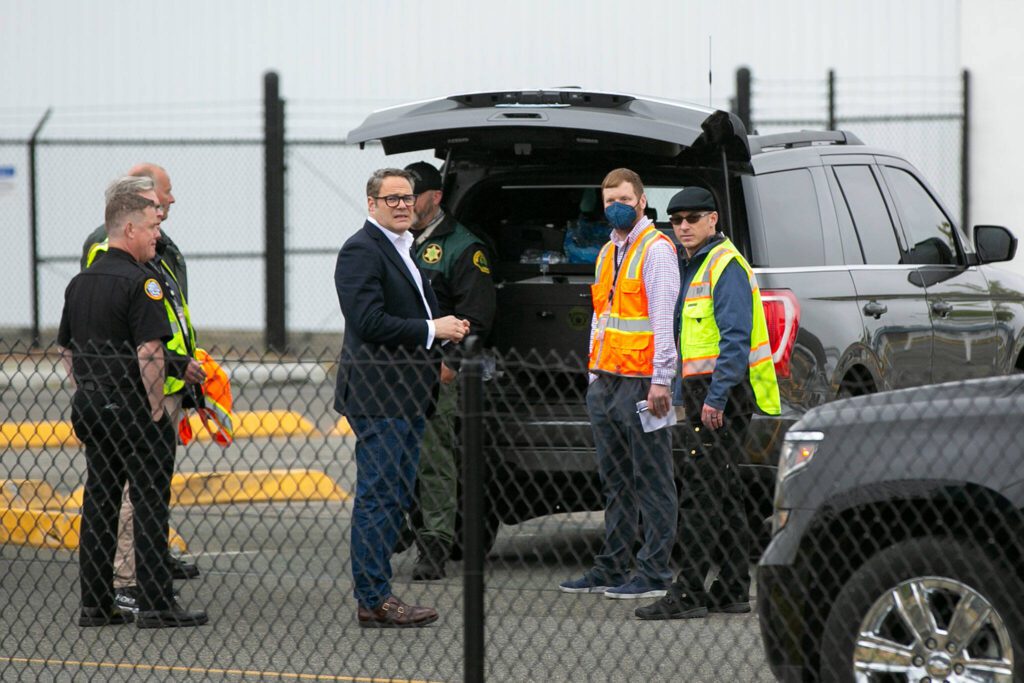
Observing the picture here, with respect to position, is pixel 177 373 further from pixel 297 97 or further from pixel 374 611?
pixel 297 97

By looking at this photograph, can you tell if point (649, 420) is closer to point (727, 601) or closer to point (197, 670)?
point (727, 601)

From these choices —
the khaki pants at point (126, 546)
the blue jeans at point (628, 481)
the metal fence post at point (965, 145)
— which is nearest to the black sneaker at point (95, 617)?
the khaki pants at point (126, 546)

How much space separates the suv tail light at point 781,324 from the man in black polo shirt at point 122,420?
2.52 meters

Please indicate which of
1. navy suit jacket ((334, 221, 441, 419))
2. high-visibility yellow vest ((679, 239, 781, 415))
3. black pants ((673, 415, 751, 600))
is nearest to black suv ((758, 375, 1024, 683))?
black pants ((673, 415, 751, 600))

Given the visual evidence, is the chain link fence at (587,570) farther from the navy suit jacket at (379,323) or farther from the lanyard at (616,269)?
the lanyard at (616,269)

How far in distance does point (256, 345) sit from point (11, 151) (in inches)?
136

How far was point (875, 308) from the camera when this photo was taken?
25.2ft

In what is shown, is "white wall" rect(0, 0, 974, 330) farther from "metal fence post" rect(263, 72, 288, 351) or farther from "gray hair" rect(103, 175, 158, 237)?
"gray hair" rect(103, 175, 158, 237)

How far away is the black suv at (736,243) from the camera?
722cm

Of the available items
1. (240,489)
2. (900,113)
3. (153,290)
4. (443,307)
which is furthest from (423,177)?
(900,113)

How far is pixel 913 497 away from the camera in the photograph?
490 centimetres

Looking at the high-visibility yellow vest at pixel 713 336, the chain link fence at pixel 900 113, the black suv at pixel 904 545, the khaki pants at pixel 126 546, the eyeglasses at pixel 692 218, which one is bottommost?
the khaki pants at pixel 126 546

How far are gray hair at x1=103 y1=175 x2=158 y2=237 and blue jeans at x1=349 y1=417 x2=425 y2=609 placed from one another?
124 centimetres

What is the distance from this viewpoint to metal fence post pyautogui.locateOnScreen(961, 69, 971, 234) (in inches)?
690
